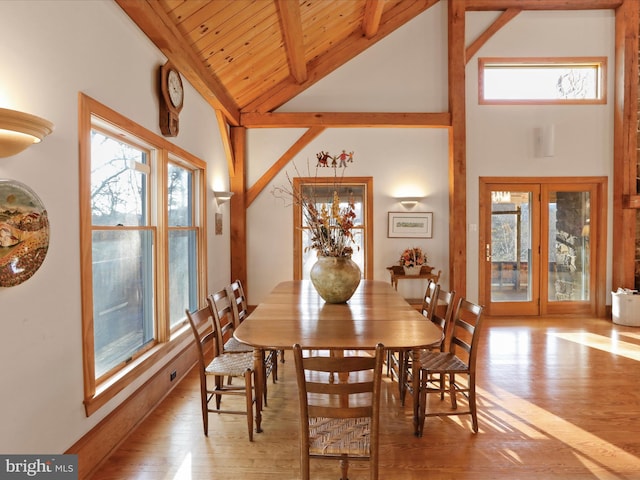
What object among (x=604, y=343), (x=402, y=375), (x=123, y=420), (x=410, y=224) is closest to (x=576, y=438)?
(x=402, y=375)

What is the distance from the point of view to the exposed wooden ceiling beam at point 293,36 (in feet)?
10.9

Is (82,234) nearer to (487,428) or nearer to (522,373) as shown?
(487,428)

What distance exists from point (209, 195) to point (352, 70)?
2.78m

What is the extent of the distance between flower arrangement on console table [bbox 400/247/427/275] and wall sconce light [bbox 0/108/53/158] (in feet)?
14.8

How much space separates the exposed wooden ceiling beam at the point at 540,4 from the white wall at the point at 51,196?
4926 mm

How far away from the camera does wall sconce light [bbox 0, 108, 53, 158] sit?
140cm

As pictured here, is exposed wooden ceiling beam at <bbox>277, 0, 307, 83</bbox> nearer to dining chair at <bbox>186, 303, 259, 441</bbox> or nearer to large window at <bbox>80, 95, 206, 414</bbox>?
large window at <bbox>80, 95, 206, 414</bbox>

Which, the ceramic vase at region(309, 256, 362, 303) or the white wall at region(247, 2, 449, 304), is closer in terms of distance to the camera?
the ceramic vase at region(309, 256, 362, 303)

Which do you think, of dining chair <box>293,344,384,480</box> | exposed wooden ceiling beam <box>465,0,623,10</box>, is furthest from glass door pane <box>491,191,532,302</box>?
dining chair <box>293,344,384,480</box>

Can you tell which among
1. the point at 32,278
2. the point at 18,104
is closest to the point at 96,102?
the point at 18,104

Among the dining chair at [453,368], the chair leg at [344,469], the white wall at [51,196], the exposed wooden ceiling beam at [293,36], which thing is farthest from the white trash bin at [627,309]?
the white wall at [51,196]

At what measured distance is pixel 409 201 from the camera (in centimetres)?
555

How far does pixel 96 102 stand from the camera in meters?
2.22

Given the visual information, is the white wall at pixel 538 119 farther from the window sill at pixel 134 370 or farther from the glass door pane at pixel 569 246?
the window sill at pixel 134 370
